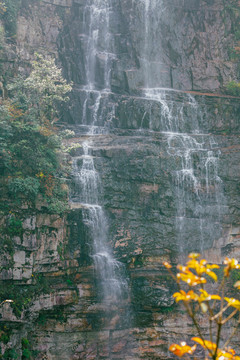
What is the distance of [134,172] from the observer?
1733cm

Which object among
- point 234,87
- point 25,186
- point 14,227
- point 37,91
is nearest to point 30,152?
point 25,186

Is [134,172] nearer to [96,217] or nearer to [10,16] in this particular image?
[96,217]

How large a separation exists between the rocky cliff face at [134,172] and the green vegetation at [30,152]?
78cm

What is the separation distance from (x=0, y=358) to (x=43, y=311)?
2.35 metres

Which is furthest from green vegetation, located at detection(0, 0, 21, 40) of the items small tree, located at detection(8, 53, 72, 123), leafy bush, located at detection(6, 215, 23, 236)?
leafy bush, located at detection(6, 215, 23, 236)

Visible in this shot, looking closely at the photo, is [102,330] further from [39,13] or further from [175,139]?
[39,13]

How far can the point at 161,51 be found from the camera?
24578 millimetres

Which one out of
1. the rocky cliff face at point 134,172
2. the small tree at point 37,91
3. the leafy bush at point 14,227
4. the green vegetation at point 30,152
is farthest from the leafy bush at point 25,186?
the small tree at point 37,91

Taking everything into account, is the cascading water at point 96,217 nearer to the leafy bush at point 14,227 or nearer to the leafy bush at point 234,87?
the leafy bush at point 14,227

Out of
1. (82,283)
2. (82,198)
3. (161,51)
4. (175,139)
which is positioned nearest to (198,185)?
(175,139)

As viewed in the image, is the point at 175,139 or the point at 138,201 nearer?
the point at 138,201

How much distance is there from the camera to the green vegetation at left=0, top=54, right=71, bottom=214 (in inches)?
566

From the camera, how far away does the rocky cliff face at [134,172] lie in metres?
15.0

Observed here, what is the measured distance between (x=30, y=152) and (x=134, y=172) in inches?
199
